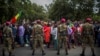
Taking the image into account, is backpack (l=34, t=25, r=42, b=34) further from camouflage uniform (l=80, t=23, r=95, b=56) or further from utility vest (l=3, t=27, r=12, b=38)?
camouflage uniform (l=80, t=23, r=95, b=56)

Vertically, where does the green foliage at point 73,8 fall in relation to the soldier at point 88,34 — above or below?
above

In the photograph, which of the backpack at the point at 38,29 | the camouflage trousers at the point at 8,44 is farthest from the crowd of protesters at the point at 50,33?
the camouflage trousers at the point at 8,44

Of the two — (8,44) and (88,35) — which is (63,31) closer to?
(88,35)

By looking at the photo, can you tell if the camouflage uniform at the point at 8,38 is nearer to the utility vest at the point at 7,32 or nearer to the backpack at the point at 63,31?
the utility vest at the point at 7,32

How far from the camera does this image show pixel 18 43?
23078mm

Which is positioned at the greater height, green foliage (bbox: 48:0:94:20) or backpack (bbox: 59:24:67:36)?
green foliage (bbox: 48:0:94:20)

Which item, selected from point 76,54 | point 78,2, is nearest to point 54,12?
point 78,2

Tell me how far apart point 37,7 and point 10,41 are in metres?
93.0

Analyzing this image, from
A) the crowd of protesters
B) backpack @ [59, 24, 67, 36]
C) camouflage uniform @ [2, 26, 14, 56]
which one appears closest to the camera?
camouflage uniform @ [2, 26, 14, 56]

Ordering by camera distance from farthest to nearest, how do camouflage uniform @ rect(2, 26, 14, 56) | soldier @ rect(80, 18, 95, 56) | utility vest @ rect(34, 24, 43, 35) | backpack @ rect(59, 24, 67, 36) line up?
backpack @ rect(59, 24, 67, 36)
utility vest @ rect(34, 24, 43, 35)
camouflage uniform @ rect(2, 26, 14, 56)
soldier @ rect(80, 18, 95, 56)

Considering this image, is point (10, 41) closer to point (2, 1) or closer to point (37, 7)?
point (2, 1)

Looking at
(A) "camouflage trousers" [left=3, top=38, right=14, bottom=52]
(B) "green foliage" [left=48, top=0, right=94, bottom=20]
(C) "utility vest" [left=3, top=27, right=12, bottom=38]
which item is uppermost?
(B) "green foliage" [left=48, top=0, right=94, bottom=20]

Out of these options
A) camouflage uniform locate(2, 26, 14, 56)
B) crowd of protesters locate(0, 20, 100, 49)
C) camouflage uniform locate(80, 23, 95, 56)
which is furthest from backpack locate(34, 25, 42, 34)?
crowd of protesters locate(0, 20, 100, 49)

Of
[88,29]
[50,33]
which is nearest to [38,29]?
[88,29]
